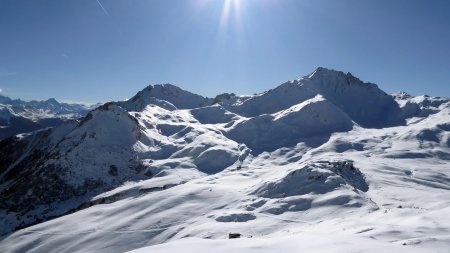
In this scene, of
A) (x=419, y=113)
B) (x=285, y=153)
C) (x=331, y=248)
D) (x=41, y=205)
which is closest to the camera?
(x=331, y=248)

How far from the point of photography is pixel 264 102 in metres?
147

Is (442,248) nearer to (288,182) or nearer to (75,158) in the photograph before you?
(288,182)

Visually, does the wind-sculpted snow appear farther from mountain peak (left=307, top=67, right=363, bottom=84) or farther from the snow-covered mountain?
mountain peak (left=307, top=67, right=363, bottom=84)

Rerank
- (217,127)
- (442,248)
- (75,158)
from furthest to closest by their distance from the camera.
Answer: (217,127)
(75,158)
(442,248)

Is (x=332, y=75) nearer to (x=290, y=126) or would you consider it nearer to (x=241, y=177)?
(x=290, y=126)

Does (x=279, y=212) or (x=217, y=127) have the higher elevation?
(x=217, y=127)

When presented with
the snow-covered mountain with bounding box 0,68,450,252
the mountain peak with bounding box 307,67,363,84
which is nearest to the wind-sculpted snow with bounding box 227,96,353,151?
the snow-covered mountain with bounding box 0,68,450,252

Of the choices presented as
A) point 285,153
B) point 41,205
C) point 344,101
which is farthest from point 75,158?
point 344,101

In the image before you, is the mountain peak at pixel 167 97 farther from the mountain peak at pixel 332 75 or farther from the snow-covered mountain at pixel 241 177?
the mountain peak at pixel 332 75

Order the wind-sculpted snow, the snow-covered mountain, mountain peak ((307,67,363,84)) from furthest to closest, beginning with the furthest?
mountain peak ((307,67,363,84))
the wind-sculpted snow
the snow-covered mountain

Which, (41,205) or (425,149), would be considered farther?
(425,149)

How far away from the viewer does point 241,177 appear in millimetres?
67000

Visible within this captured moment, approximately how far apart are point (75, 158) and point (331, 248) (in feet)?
225

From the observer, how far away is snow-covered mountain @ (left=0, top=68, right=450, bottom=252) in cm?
3138
